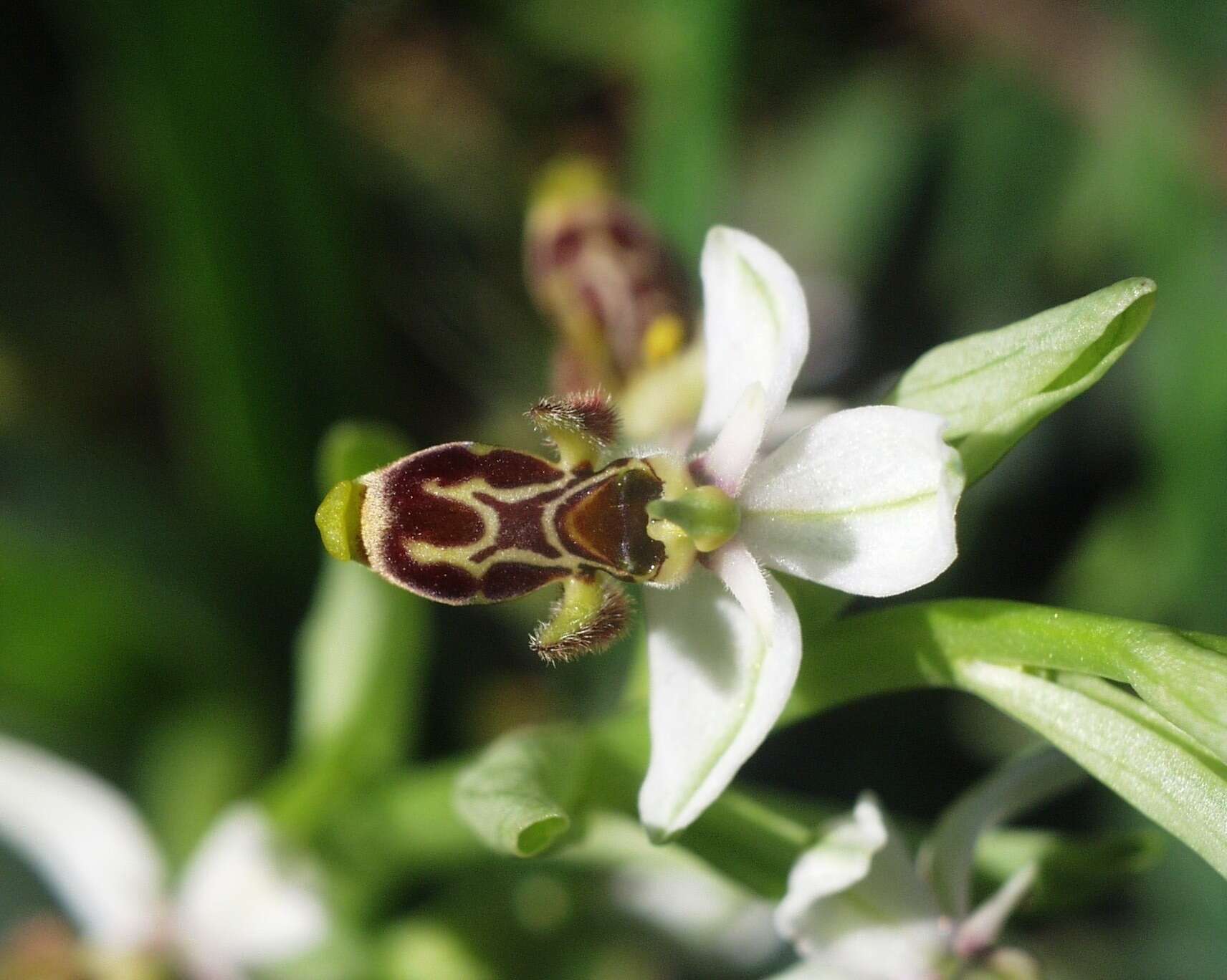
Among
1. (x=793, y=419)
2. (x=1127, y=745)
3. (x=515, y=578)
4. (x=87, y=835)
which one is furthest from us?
(x=87, y=835)

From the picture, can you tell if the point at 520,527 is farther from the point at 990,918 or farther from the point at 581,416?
the point at 990,918

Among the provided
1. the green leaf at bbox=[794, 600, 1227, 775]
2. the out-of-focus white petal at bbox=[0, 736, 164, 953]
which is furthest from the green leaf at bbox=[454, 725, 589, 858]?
the out-of-focus white petal at bbox=[0, 736, 164, 953]

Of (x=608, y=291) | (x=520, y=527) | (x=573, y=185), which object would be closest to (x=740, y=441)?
(x=520, y=527)

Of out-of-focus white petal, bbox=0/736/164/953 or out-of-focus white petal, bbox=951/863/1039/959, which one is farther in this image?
out-of-focus white petal, bbox=0/736/164/953

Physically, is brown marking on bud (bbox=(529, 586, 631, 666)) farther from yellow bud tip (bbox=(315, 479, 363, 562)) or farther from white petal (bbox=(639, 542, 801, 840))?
yellow bud tip (bbox=(315, 479, 363, 562))

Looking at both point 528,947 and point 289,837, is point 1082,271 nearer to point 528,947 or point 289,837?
point 528,947

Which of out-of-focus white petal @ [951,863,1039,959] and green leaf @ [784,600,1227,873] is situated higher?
green leaf @ [784,600,1227,873]

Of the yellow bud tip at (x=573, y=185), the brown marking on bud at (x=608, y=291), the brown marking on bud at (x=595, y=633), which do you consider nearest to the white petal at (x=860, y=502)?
the brown marking on bud at (x=595, y=633)
